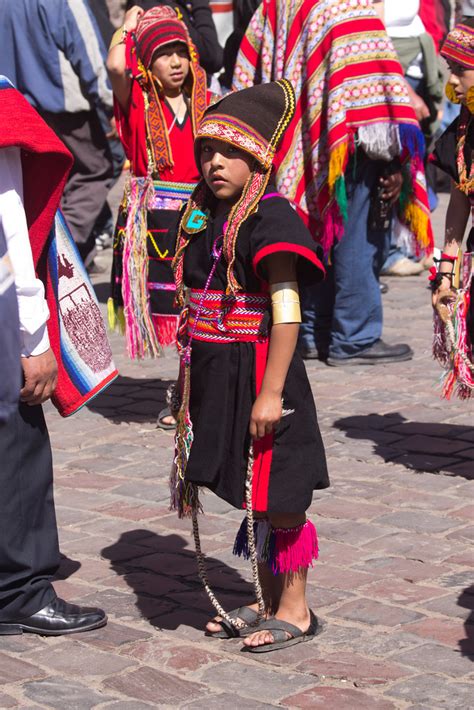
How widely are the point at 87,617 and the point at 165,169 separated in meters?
2.81

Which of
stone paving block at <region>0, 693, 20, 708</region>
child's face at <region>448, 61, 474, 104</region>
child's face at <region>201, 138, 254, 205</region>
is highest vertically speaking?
child's face at <region>448, 61, 474, 104</region>

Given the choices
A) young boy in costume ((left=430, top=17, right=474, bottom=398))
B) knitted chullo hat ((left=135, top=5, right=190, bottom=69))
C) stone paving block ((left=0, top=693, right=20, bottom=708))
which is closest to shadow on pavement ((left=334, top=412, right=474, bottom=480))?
young boy in costume ((left=430, top=17, right=474, bottom=398))

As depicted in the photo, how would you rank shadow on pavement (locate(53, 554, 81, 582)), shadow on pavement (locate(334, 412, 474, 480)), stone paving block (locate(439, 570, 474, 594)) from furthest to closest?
shadow on pavement (locate(334, 412, 474, 480)) → shadow on pavement (locate(53, 554, 81, 582)) → stone paving block (locate(439, 570, 474, 594))

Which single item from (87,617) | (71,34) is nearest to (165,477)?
(87,617)

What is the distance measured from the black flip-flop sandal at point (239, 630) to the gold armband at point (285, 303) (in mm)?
943

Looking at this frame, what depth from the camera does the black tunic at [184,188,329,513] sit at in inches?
153

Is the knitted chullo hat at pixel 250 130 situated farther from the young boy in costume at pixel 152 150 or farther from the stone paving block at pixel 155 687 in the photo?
the young boy in costume at pixel 152 150

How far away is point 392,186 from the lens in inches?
291

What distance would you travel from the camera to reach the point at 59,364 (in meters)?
4.33

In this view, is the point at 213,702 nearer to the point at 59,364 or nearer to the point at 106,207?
the point at 59,364

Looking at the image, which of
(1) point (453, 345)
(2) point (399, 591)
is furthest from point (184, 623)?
(1) point (453, 345)

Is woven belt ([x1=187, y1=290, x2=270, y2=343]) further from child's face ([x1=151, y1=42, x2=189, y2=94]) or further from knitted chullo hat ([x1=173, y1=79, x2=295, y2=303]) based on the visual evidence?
child's face ([x1=151, y1=42, x2=189, y2=94])

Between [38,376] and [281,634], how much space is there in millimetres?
1041

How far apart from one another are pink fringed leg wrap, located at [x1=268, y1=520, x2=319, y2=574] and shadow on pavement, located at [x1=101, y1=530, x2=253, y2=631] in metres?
0.38
